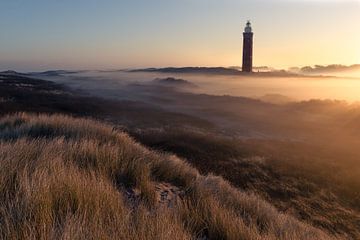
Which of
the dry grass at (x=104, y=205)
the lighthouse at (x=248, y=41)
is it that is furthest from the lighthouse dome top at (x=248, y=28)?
the dry grass at (x=104, y=205)

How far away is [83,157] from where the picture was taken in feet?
23.7

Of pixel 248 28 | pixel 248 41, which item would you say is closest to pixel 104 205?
pixel 248 41

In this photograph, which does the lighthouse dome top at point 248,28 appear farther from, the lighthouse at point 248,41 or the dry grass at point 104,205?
the dry grass at point 104,205

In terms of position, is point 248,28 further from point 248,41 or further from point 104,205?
point 104,205

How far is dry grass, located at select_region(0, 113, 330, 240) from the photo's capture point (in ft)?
11.6

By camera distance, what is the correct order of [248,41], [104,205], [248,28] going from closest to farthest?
[104,205]
[248,41]
[248,28]

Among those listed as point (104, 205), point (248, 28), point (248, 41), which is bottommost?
point (104, 205)

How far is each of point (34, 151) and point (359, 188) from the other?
12.7 meters

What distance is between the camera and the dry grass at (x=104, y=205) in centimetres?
353

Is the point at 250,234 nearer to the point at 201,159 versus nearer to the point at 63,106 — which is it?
the point at 201,159

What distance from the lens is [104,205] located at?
4398 mm

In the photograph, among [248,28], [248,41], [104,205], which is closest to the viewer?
[104,205]

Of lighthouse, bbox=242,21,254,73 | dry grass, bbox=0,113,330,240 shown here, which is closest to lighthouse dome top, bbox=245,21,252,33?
lighthouse, bbox=242,21,254,73

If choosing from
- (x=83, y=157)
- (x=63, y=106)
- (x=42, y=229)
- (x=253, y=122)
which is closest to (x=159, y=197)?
(x=83, y=157)
